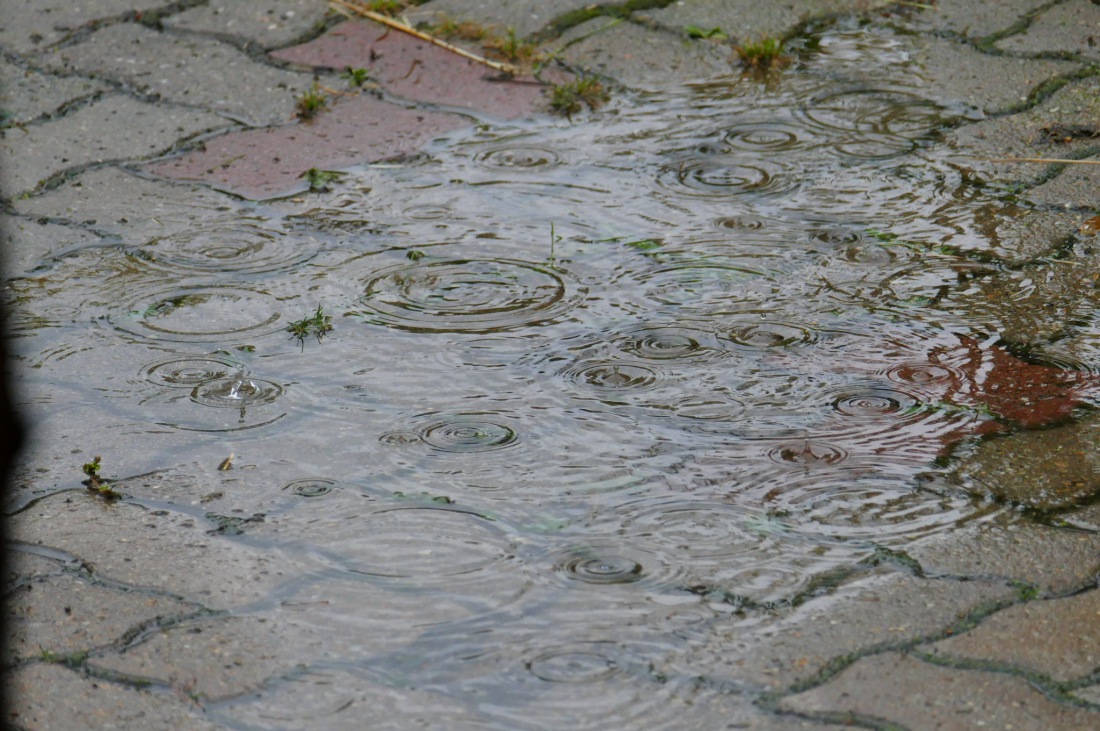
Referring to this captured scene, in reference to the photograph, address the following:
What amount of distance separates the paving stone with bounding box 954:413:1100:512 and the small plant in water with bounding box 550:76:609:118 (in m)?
1.78

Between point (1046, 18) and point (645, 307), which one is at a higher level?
point (1046, 18)

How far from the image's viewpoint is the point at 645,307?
9.13 feet

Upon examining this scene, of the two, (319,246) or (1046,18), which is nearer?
(319,246)

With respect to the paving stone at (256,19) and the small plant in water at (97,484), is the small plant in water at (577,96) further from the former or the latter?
the small plant in water at (97,484)

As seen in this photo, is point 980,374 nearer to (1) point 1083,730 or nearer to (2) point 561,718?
(1) point 1083,730

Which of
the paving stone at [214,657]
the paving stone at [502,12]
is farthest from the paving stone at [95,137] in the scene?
the paving stone at [214,657]

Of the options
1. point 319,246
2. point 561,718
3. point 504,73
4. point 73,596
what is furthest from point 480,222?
point 561,718

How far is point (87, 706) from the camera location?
175 cm

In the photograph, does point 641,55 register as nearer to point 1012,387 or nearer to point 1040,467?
point 1012,387

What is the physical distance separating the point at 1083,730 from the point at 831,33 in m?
2.83

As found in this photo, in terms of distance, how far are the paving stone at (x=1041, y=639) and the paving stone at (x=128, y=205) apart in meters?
2.04

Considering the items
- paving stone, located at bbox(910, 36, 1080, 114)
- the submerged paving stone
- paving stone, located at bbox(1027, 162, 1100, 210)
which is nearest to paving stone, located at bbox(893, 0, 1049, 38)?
the submerged paving stone

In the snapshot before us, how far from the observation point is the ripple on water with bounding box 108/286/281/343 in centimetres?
273

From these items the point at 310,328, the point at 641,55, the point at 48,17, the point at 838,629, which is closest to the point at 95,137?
the point at 48,17
